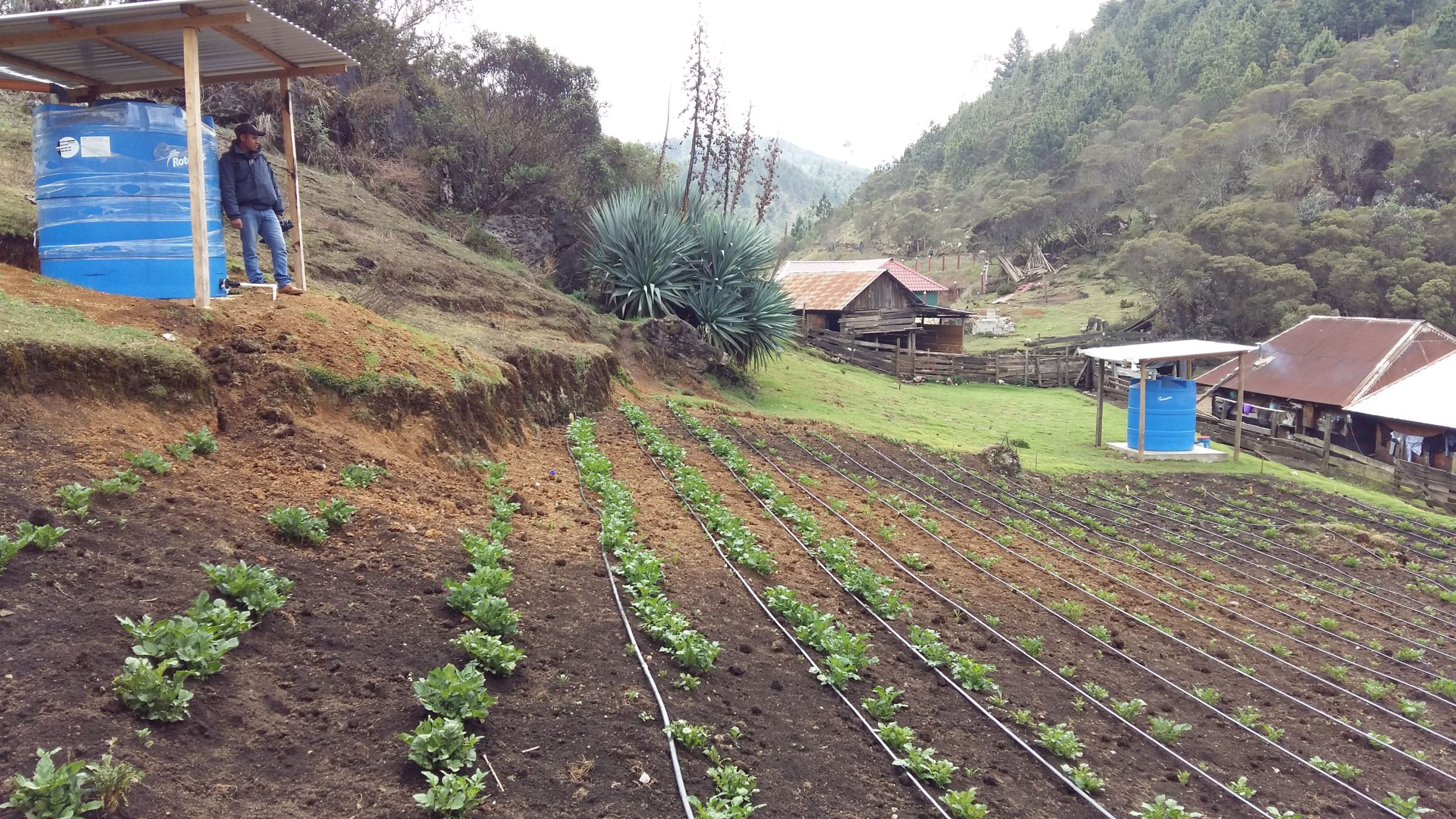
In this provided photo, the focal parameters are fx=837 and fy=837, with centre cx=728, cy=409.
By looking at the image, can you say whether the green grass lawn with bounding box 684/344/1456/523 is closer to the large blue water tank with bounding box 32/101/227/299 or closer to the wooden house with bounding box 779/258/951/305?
the wooden house with bounding box 779/258/951/305


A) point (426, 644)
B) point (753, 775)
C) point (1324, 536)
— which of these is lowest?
point (1324, 536)

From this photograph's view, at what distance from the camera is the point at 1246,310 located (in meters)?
36.2

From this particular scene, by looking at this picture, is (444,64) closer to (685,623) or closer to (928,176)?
(685,623)

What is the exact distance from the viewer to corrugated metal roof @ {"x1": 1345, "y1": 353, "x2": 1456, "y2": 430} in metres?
19.4

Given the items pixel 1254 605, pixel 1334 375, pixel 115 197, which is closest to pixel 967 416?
pixel 1334 375

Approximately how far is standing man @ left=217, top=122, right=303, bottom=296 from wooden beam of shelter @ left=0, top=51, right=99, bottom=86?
1368 mm

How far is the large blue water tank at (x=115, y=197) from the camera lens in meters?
6.33

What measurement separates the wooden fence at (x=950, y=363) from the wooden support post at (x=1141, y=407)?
461 inches

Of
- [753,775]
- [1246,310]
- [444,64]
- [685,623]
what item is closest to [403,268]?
[685,623]

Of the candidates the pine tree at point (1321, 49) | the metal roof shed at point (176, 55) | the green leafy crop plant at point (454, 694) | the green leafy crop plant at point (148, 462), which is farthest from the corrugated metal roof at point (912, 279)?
the pine tree at point (1321, 49)

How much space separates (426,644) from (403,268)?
10.3 m

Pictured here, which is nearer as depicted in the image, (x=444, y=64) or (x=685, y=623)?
(x=685, y=623)

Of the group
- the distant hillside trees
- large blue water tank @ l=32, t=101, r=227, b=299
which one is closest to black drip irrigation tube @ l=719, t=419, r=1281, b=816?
large blue water tank @ l=32, t=101, r=227, b=299

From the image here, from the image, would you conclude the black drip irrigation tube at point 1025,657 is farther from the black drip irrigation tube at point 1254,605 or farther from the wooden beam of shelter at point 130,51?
the wooden beam of shelter at point 130,51
